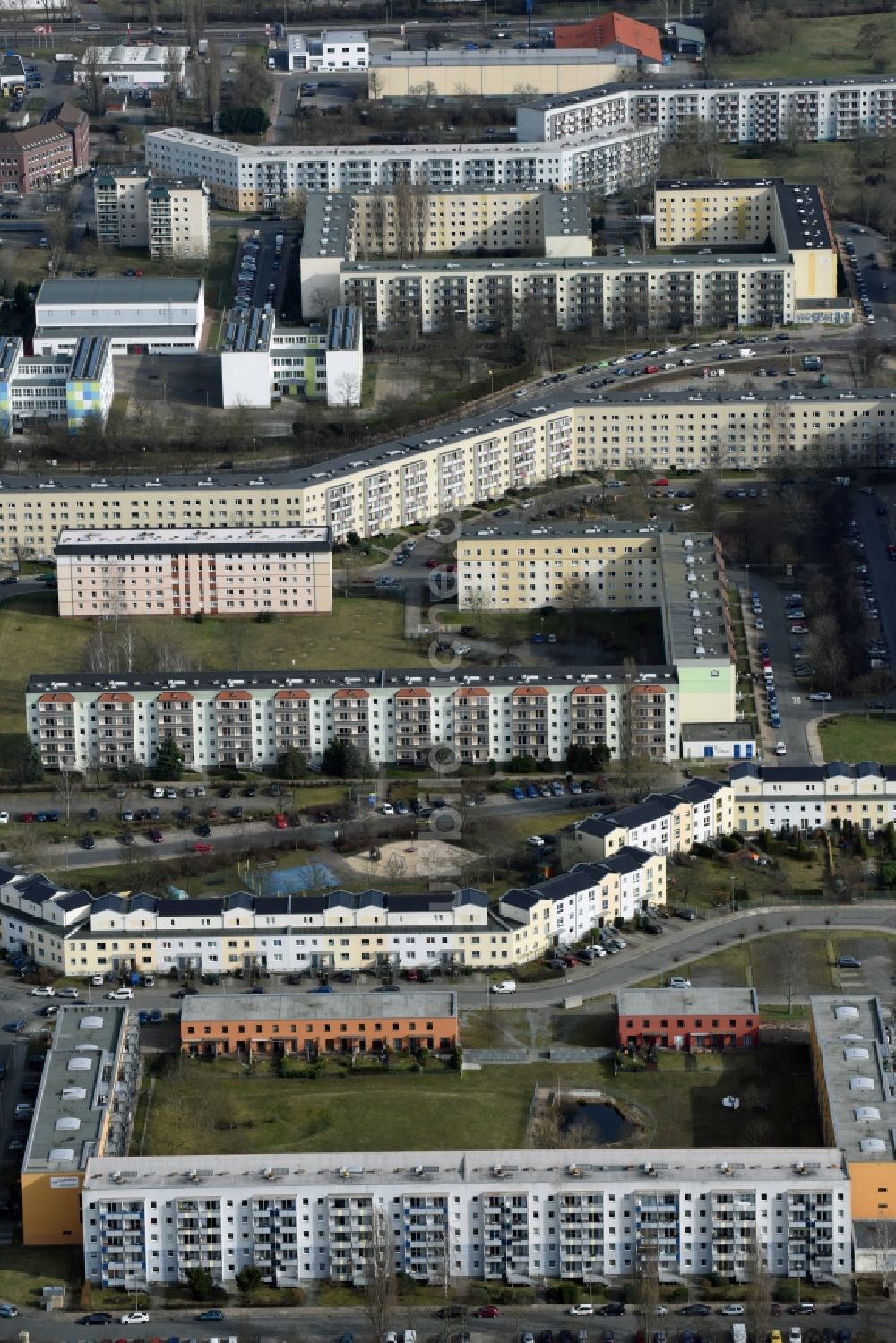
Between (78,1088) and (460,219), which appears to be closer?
(78,1088)

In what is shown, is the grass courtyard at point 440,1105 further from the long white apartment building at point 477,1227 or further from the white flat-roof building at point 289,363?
the white flat-roof building at point 289,363

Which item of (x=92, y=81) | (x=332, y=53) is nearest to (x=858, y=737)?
(x=92, y=81)

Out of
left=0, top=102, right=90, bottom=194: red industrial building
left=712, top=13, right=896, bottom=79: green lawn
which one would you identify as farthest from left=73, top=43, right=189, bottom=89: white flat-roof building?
left=712, top=13, right=896, bottom=79: green lawn

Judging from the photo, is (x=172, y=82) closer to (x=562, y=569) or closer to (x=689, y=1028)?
(x=562, y=569)

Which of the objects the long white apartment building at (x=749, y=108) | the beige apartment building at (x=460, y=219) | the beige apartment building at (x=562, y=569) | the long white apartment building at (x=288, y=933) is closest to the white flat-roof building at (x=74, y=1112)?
the long white apartment building at (x=288, y=933)

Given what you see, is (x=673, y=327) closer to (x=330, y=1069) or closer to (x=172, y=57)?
(x=172, y=57)

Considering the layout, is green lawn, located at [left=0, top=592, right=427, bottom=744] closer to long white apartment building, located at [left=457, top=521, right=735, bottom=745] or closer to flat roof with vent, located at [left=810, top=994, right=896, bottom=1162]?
long white apartment building, located at [left=457, top=521, right=735, bottom=745]

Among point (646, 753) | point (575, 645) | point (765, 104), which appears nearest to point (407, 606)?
point (575, 645)
